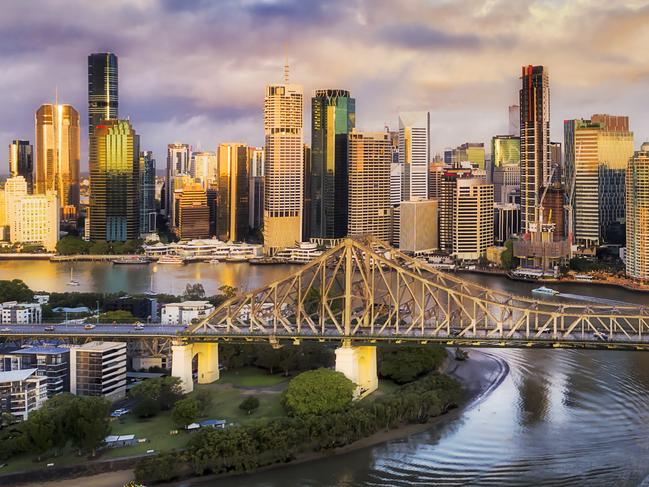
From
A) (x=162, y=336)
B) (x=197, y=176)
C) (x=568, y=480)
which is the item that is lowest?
(x=568, y=480)

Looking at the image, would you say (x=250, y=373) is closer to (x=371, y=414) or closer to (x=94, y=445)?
(x=371, y=414)

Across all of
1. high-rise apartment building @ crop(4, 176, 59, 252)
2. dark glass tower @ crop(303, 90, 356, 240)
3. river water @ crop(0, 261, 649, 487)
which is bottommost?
river water @ crop(0, 261, 649, 487)

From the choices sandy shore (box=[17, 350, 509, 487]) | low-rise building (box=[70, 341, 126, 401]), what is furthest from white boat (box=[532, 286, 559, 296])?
low-rise building (box=[70, 341, 126, 401])

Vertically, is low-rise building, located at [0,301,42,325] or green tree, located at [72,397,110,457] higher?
low-rise building, located at [0,301,42,325]

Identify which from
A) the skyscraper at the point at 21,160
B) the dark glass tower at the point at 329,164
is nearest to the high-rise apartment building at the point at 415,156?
the dark glass tower at the point at 329,164

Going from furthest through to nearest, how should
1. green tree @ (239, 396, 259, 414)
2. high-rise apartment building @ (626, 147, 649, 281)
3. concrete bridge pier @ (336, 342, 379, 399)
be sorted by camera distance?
high-rise apartment building @ (626, 147, 649, 281)
concrete bridge pier @ (336, 342, 379, 399)
green tree @ (239, 396, 259, 414)

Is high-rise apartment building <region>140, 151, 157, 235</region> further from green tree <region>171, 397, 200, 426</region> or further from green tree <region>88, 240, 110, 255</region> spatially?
green tree <region>171, 397, 200, 426</region>

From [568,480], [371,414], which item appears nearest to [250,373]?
[371,414]
